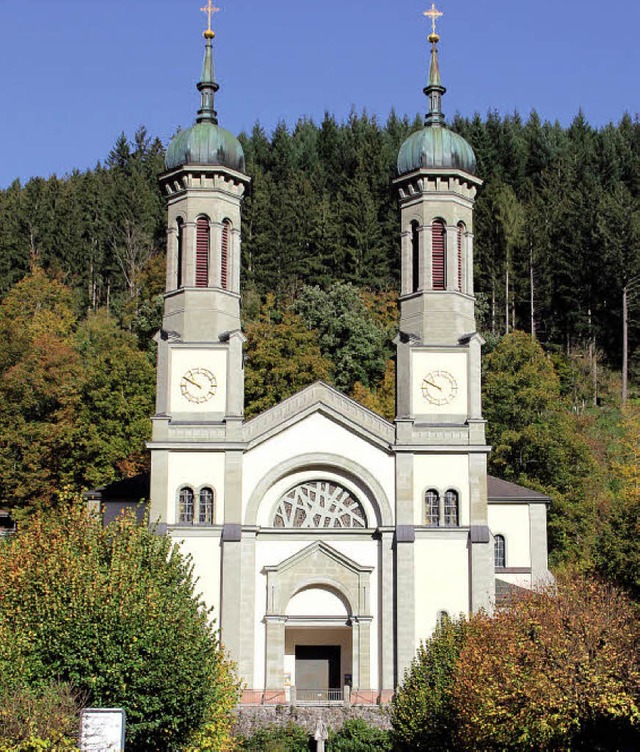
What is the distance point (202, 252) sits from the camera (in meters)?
44.7

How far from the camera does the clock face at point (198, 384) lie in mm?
43625

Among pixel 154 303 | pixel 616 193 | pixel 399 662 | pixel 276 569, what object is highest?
pixel 616 193

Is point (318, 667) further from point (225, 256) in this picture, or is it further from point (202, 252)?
point (202, 252)

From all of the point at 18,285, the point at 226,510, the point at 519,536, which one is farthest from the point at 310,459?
the point at 18,285

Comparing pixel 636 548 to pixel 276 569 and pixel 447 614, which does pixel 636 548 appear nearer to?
pixel 447 614

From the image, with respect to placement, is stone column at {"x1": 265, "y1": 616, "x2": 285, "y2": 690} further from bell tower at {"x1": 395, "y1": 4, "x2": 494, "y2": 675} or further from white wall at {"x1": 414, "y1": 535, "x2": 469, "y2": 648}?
→ white wall at {"x1": 414, "y1": 535, "x2": 469, "y2": 648}

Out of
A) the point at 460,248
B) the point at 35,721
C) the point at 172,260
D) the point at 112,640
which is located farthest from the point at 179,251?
the point at 35,721

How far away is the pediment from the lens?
4288cm

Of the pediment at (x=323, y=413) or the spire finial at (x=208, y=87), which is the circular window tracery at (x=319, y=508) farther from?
the spire finial at (x=208, y=87)

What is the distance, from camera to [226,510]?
42250 mm

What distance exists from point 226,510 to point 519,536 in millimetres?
12584

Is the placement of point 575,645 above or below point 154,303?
below

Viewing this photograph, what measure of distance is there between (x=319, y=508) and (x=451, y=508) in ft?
14.6

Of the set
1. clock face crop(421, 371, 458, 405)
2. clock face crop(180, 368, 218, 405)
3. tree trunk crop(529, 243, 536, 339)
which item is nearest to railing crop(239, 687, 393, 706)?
clock face crop(421, 371, 458, 405)
